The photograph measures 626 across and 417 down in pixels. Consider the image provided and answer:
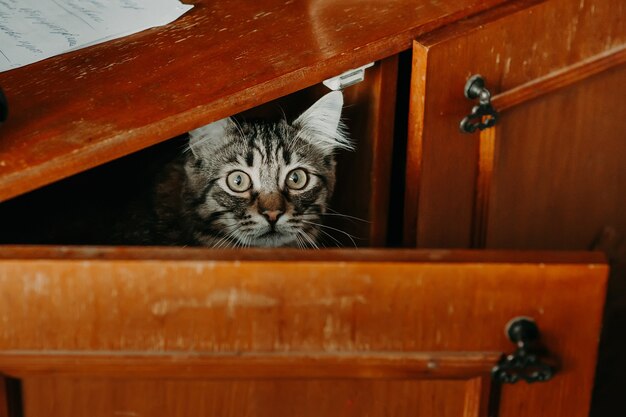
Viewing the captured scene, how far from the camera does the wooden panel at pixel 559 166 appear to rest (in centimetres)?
98

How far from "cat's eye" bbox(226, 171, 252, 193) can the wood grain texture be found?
230 millimetres

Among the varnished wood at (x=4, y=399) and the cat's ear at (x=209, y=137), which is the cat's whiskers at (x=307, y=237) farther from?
the varnished wood at (x=4, y=399)

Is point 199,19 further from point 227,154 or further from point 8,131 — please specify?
point 8,131

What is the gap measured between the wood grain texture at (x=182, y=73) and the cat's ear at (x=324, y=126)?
0.44 ft

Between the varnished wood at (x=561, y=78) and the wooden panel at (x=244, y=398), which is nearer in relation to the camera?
the wooden panel at (x=244, y=398)

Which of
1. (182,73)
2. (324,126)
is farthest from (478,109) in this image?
(182,73)

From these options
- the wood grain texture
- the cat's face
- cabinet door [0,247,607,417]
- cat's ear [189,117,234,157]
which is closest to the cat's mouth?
the cat's face

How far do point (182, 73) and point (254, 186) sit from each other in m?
0.28

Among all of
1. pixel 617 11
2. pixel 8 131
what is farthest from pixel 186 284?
pixel 617 11

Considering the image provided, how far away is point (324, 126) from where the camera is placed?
1097 mm

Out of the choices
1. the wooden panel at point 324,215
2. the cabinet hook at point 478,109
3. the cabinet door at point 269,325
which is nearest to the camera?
the cabinet door at point 269,325

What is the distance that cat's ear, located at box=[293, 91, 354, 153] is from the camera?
41.1 inches

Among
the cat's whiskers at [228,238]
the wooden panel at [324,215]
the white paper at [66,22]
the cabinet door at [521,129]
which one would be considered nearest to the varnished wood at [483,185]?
the cabinet door at [521,129]

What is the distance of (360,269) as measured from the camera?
644mm
